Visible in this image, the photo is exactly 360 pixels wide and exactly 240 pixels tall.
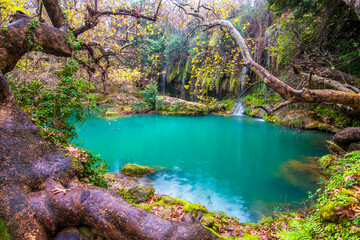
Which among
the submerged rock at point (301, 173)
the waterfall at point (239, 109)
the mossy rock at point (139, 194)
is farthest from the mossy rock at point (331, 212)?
the waterfall at point (239, 109)

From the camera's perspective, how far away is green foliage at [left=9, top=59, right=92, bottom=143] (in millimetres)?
3499

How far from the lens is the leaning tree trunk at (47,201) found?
201 cm

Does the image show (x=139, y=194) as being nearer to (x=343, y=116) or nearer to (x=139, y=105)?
(x=343, y=116)

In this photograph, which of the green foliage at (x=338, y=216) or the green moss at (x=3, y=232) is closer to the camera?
the green moss at (x=3, y=232)

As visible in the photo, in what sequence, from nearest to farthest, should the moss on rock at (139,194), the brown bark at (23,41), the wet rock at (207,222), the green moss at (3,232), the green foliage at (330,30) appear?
the green moss at (3,232)
the brown bark at (23,41)
the wet rock at (207,222)
the moss on rock at (139,194)
the green foliage at (330,30)

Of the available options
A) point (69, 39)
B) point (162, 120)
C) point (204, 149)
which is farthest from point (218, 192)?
point (162, 120)

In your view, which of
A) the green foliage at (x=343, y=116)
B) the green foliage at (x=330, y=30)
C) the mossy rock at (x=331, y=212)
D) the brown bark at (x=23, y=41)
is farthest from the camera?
the green foliage at (x=343, y=116)

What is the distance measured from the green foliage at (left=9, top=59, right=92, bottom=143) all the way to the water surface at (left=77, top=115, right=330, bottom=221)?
3.58 feet

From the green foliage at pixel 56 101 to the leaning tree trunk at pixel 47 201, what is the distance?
2.53 feet

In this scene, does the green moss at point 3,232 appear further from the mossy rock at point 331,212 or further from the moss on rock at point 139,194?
the mossy rock at point 331,212

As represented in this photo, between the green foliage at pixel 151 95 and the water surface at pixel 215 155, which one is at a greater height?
the green foliage at pixel 151 95

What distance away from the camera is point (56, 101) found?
382 centimetres

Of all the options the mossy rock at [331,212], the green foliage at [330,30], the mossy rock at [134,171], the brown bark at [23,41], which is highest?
the green foliage at [330,30]

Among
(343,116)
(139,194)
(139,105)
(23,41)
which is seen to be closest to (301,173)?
(343,116)
